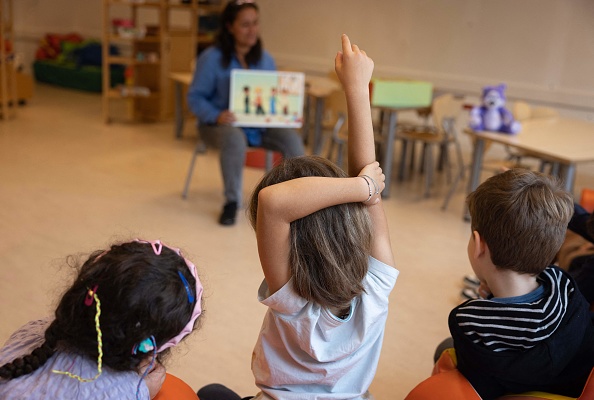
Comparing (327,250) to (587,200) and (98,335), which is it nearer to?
(98,335)

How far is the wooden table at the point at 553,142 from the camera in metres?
A: 3.83

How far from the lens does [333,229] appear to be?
1.30 meters

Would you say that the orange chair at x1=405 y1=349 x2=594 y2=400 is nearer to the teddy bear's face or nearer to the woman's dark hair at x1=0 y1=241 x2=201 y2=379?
the woman's dark hair at x1=0 y1=241 x2=201 y2=379

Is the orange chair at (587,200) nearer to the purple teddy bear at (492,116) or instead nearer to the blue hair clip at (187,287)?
the purple teddy bear at (492,116)

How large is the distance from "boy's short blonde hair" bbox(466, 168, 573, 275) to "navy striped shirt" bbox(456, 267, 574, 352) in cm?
8

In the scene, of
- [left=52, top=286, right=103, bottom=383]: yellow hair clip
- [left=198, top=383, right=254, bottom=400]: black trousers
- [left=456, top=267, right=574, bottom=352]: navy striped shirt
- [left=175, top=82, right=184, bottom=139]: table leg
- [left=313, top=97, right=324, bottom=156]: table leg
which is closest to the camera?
[left=52, top=286, right=103, bottom=383]: yellow hair clip

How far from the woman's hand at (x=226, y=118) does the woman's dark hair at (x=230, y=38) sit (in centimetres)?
36

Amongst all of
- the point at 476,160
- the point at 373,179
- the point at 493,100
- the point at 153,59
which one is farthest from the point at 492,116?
the point at 153,59

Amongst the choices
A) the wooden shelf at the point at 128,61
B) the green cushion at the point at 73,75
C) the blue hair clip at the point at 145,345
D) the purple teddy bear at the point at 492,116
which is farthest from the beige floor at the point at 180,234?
the green cushion at the point at 73,75

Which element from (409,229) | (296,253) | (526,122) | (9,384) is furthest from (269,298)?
(526,122)

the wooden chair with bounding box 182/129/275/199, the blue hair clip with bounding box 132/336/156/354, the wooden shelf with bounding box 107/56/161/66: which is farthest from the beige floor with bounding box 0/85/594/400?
the wooden shelf with bounding box 107/56/161/66

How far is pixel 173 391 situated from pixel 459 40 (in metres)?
5.95

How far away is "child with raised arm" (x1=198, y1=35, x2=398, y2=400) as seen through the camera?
1280 mm

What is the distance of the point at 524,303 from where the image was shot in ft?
4.83
